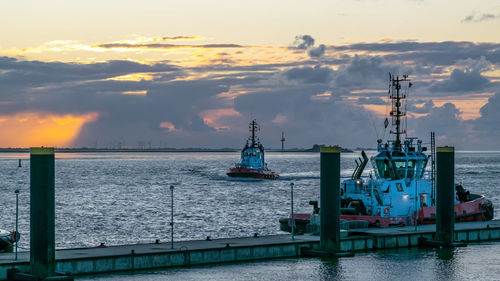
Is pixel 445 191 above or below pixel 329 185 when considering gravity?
below

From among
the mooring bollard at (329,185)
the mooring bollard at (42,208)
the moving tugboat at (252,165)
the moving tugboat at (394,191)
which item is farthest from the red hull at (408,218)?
the moving tugboat at (252,165)

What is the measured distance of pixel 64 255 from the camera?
3378cm

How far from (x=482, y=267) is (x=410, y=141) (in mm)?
14250

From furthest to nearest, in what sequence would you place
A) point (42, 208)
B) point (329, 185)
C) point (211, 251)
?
point (211, 251), point (329, 185), point (42, 208)

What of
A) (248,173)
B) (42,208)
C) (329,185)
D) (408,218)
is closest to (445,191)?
(408,218)

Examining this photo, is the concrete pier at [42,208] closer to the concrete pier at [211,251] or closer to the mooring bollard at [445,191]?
the concrete pier at [211,251]

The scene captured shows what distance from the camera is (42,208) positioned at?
2942 cm

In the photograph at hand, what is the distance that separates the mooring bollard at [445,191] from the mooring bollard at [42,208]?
65.3ft

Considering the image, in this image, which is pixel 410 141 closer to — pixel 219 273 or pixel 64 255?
pixel 219 273

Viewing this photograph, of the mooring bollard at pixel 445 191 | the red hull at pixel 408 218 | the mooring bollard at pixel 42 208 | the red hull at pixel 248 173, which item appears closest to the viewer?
the mooring bollard at pixel 42 208

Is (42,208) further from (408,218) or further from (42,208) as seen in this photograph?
(408,218)

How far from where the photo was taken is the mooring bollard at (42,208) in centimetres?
2938

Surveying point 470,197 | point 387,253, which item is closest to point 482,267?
point 387,253

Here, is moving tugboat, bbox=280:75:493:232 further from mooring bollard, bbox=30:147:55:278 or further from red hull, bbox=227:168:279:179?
red hull, bbox=227:168:279:179
